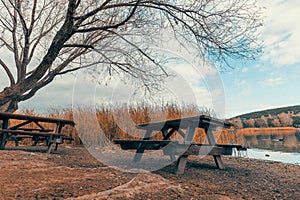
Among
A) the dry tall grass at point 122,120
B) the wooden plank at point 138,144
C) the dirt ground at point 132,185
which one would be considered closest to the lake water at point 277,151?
the dry tall grass at point 122,120

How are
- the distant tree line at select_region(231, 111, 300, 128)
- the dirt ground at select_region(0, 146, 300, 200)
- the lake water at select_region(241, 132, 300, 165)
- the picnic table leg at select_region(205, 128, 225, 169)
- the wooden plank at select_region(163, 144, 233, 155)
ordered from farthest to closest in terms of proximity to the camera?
the distant tree line at select_region(231, 111, 300, 128), the lake water at select_region(241, 132, 300, 165), the picnic table leg at select_region(205, 128, 225, 169), the wooden plank at select_region(163, 144, 233, 155), the dirt ground at select_region(0, 146, 300, 200)

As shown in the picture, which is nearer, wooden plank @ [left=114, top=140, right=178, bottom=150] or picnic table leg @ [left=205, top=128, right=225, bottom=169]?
wooden plank @ [left=114, top=140, right=178, bottom=150]

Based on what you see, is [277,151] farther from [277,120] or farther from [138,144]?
[277,120]

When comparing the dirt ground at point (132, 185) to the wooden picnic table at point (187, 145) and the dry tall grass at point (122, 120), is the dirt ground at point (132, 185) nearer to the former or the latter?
the wooden picnic table at point (187, 145)

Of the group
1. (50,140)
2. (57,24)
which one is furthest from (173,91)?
(57,24)

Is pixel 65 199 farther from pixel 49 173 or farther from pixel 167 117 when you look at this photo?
pixel 167 117

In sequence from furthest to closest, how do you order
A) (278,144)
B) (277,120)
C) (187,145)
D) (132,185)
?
1. (277,120)
2. (278,144)
3. (187,145)
4. (132,185)

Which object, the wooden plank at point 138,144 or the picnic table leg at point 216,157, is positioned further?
the picnic table leg at point 216,157

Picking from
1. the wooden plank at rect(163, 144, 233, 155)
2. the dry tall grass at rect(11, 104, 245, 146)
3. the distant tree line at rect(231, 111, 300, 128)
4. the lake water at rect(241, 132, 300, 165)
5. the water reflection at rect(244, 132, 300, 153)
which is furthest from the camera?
the distant tree line at rect(231, 111, 300, 128)

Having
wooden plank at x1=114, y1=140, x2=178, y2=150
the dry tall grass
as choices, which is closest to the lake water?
the dry tall grass

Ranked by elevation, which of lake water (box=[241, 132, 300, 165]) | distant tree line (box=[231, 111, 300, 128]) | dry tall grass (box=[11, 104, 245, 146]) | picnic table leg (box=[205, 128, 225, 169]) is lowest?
lake water (box=[241, 132, 300, 165])

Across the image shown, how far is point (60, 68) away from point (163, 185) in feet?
22.1

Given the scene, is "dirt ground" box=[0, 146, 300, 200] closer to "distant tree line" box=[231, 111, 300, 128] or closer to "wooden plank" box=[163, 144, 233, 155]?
"wooden plank" box=[163, 144, 233, 155]

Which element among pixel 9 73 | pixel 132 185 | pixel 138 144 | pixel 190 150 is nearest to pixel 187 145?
pixel 190 150
